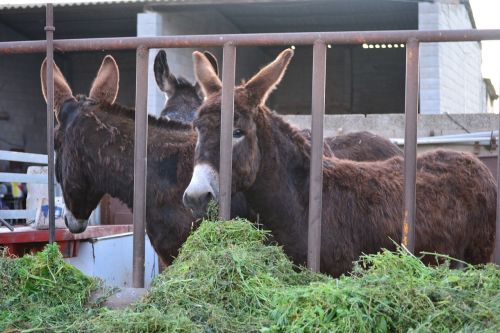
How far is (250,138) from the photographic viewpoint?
13.8ft

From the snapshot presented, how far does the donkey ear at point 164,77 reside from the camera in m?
7.05

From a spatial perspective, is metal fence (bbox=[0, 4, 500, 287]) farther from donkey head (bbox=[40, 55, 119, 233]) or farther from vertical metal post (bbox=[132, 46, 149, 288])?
donkey head (bbox=[40, 55, 119, 233])

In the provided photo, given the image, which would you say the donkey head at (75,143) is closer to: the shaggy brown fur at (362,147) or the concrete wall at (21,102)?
the shaggy brown fur at (362,147)

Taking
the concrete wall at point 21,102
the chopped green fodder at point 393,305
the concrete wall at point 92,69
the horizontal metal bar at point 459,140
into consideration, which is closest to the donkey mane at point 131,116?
the chopped green fodder at point 393,305

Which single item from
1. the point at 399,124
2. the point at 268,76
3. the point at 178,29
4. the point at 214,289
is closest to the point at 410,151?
the point at 268,76

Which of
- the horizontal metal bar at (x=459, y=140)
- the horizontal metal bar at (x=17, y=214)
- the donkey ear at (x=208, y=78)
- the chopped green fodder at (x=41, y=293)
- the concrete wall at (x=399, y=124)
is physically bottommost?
the chopped green fodder at (x=41, y=293)

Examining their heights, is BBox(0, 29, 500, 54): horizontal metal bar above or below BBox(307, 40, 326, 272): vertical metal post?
above

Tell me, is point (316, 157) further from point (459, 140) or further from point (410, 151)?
point (459, 140)

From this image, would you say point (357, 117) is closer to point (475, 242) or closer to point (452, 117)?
point (452, 117)

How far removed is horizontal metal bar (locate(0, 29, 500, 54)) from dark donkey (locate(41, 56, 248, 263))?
106 centimetres

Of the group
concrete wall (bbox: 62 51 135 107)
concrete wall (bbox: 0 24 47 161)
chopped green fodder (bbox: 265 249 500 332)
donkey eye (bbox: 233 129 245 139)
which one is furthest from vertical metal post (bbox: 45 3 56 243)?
concrete wall (bbox: 62 51 135 107)

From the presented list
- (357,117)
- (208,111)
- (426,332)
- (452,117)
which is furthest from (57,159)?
(452,117)

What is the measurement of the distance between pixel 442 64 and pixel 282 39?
10.3m

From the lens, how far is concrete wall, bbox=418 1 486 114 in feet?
41.8
